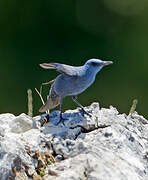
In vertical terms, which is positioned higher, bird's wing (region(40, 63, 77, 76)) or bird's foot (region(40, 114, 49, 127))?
bird's wing (region(40, 63, 77, 76))

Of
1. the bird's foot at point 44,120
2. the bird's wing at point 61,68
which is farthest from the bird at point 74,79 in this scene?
the bird's foot at point 44,120

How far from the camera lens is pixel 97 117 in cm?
253

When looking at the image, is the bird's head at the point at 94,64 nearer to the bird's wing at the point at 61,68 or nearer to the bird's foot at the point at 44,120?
the bird's wing at the point at 61,68

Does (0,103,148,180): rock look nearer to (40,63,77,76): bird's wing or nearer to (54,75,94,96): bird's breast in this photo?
(54,75,94,96): bird's breast

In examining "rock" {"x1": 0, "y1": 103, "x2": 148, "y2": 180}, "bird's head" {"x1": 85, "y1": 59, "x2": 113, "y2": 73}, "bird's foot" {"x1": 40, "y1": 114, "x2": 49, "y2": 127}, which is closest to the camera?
"rock" {"x1": 0, "y1": 103, "x2": 148, "y2": 180}

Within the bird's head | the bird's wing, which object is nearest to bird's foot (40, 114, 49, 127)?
the bird's wing

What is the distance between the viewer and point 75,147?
85.7 inches

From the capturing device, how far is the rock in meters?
2.02

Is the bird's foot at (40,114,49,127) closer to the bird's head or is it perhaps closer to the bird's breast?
the bird's breast

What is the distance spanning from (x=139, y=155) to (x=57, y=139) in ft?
1.38

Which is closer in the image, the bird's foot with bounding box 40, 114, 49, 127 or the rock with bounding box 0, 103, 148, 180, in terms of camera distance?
the rock with bounding box 0, 103, 148, 180

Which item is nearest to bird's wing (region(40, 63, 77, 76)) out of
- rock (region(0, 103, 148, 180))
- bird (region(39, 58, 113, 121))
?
bird (region(39, 58, 113, 121))

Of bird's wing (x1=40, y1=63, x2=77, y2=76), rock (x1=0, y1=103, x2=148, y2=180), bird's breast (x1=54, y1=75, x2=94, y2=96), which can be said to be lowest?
rock (x1=0, y1=103, x2=148, y2=180)

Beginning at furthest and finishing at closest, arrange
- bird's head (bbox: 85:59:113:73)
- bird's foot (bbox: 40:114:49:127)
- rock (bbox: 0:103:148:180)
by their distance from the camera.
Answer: bird's head (bbox: 85:59:113:73) → bird's foot (bbox: 40:114:49:127) → rock (bbox: 0:103:148:180)
